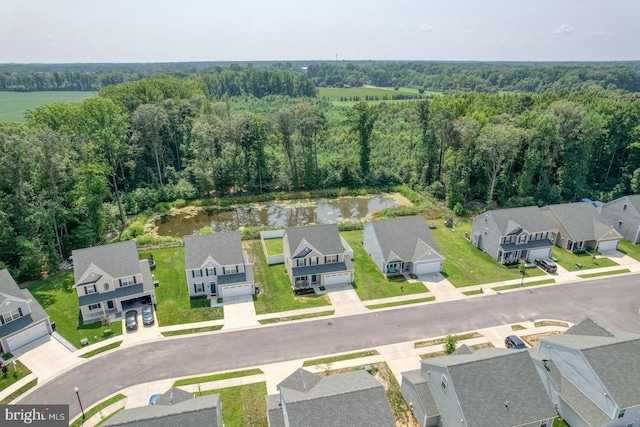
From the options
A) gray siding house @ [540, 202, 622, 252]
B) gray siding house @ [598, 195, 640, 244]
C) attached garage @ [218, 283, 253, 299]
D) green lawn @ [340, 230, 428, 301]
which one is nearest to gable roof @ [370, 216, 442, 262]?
green lawn @ [340, 230, 428, 301]

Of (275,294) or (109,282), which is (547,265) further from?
(109,282)

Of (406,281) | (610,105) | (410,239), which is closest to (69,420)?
(406,281)

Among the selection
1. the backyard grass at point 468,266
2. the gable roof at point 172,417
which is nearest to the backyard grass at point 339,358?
the gable roof at point 172,417

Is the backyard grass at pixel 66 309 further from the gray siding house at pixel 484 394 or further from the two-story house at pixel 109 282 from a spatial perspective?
the gray siding house at pixel 484 394

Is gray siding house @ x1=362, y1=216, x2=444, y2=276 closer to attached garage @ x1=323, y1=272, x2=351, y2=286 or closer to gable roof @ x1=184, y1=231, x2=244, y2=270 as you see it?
attached garage @ x1=323, y1=272, x2=351, y2=286

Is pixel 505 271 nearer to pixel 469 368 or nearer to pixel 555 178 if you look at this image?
pixel 469 368

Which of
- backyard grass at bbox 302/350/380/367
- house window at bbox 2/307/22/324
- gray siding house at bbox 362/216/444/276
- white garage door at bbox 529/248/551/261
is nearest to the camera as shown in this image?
backyard grass at bbox 302/350/380/367
